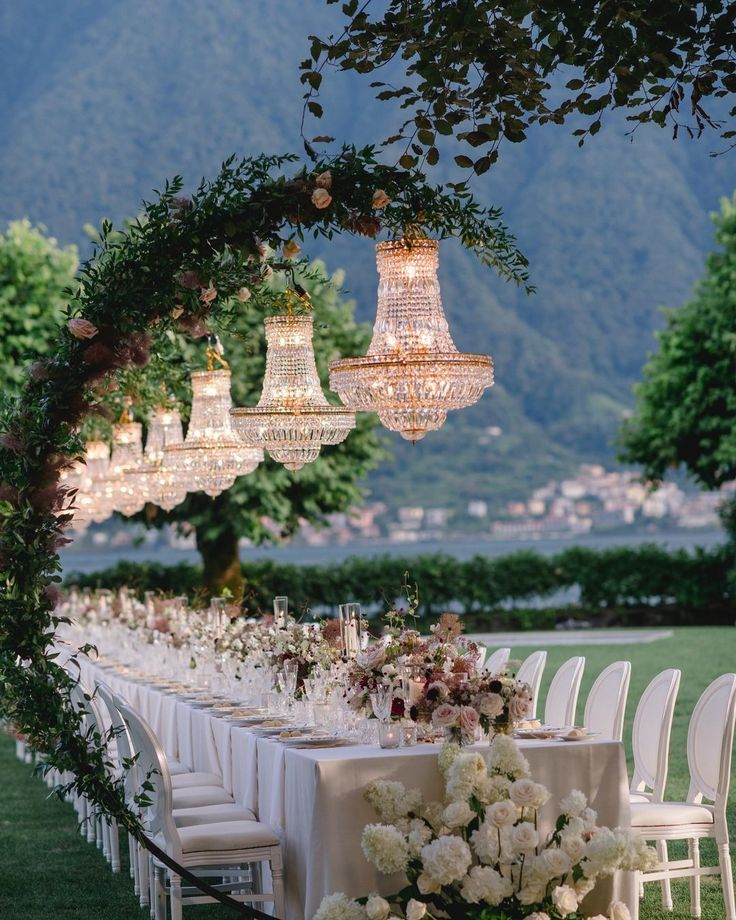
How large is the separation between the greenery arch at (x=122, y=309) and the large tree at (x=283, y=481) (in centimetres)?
1247

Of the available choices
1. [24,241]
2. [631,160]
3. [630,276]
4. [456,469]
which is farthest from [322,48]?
[631,160]

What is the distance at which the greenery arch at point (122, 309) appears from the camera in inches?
241

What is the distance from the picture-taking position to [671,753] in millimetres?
10883

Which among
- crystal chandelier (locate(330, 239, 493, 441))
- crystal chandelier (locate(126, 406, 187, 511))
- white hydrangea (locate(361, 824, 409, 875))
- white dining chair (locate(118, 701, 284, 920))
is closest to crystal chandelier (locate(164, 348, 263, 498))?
crystal chandelier (locate(126, 406, 187, 511))

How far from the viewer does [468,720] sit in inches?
212

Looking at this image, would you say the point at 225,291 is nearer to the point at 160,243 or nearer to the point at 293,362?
the point at 160,243

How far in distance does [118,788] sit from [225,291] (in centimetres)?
223

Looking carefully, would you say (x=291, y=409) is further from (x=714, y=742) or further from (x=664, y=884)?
(x=664, y=884)

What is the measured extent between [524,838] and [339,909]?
685 millimetres

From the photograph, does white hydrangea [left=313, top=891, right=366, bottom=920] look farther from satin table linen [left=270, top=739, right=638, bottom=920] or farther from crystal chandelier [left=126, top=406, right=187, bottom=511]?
crystal chandelier [left=126, top=406, right=187, bottom=511]

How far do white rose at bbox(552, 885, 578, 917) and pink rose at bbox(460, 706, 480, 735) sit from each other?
72 cm

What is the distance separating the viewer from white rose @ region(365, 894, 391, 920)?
4934mm

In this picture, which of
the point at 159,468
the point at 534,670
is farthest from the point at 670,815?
the point at 159,468

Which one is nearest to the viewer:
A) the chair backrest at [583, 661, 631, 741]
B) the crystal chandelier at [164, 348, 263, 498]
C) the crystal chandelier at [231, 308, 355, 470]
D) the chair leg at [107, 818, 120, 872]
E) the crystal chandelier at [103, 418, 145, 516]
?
the chair backrest at [583, 661, 631, 741]
